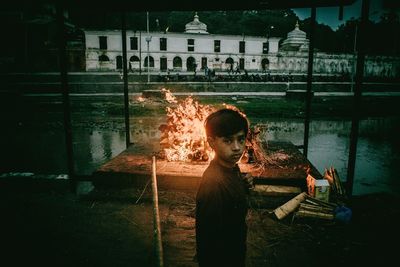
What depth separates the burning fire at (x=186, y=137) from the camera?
6492 millimetres

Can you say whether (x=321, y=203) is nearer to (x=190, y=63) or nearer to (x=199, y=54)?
(x=199, y=54)

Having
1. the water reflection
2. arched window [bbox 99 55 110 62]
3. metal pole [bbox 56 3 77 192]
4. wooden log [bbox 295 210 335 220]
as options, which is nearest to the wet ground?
wooden log [bbox 295 210 335 220]

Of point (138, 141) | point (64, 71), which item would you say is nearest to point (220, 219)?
point (64, 71)

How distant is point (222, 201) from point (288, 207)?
10.0ft

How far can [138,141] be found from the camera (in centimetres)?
1242

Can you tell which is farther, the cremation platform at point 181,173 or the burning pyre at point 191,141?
the burning pyre at point 191,141

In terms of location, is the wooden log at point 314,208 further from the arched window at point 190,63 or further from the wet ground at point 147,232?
the arched window at point 190,63

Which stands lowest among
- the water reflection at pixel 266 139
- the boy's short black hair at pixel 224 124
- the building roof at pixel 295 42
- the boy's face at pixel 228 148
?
the water reflection at pixel 266 139

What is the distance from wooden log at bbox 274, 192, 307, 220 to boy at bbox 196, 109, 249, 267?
262cm

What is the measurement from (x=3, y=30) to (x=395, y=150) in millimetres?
55369

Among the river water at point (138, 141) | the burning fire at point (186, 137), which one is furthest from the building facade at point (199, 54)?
the burning fire at point (186, 137)

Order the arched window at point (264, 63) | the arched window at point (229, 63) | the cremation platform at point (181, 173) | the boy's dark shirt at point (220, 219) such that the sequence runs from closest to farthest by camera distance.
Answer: the boy's dark shirt at point (220, 219) < the cremation platform at point (181, 173) < the arched window at point (229, 63) < the arched window at point (264, 63)

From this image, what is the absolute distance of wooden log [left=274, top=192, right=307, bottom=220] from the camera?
464cm

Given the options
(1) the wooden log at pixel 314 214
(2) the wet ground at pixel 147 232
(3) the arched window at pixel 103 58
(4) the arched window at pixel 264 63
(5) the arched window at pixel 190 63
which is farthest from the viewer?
(4) the arched window at pixel 264 63
